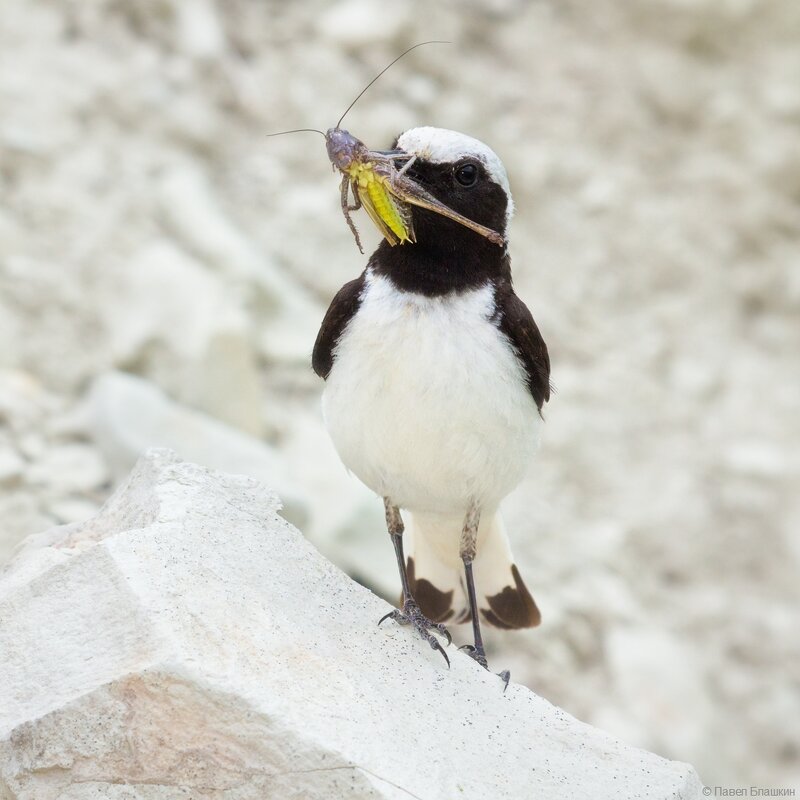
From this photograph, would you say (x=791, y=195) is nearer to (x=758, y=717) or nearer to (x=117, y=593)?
(x=758, y=717)

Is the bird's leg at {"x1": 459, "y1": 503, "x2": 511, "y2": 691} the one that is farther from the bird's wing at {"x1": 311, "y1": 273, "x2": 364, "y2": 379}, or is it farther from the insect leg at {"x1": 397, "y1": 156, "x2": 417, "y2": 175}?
the insect leg at {"x1": 397, "y1": 156, "x2": 417, "y2": 175}

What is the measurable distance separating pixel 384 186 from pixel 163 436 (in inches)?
116

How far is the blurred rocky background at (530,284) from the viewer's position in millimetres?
7695

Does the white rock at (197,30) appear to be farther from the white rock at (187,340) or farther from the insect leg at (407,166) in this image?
the insect leg at (407,166)

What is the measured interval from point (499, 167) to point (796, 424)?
20.2 feet

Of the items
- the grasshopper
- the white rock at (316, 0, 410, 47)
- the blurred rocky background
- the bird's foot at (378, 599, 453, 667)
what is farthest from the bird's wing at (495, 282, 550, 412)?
the white rock at (316, 0, 410, 47)

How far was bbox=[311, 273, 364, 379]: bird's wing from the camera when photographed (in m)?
4.78

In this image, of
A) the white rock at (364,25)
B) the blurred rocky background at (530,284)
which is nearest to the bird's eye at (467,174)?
the blurred rocky background at (530,284)

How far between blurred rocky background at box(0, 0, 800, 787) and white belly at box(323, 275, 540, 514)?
1919 mm

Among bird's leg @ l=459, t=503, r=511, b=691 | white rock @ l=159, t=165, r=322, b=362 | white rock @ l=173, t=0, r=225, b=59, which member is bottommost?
bird's leg @ l=459, t=503, r=511, b=691

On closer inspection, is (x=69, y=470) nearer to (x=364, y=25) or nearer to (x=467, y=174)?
(x=467, y=174)

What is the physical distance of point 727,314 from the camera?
10570mm

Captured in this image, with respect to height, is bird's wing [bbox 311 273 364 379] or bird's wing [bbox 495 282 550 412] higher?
bird's wing [bbox 495 282 550 412]

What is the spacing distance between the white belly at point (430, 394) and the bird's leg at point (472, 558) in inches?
9.3
